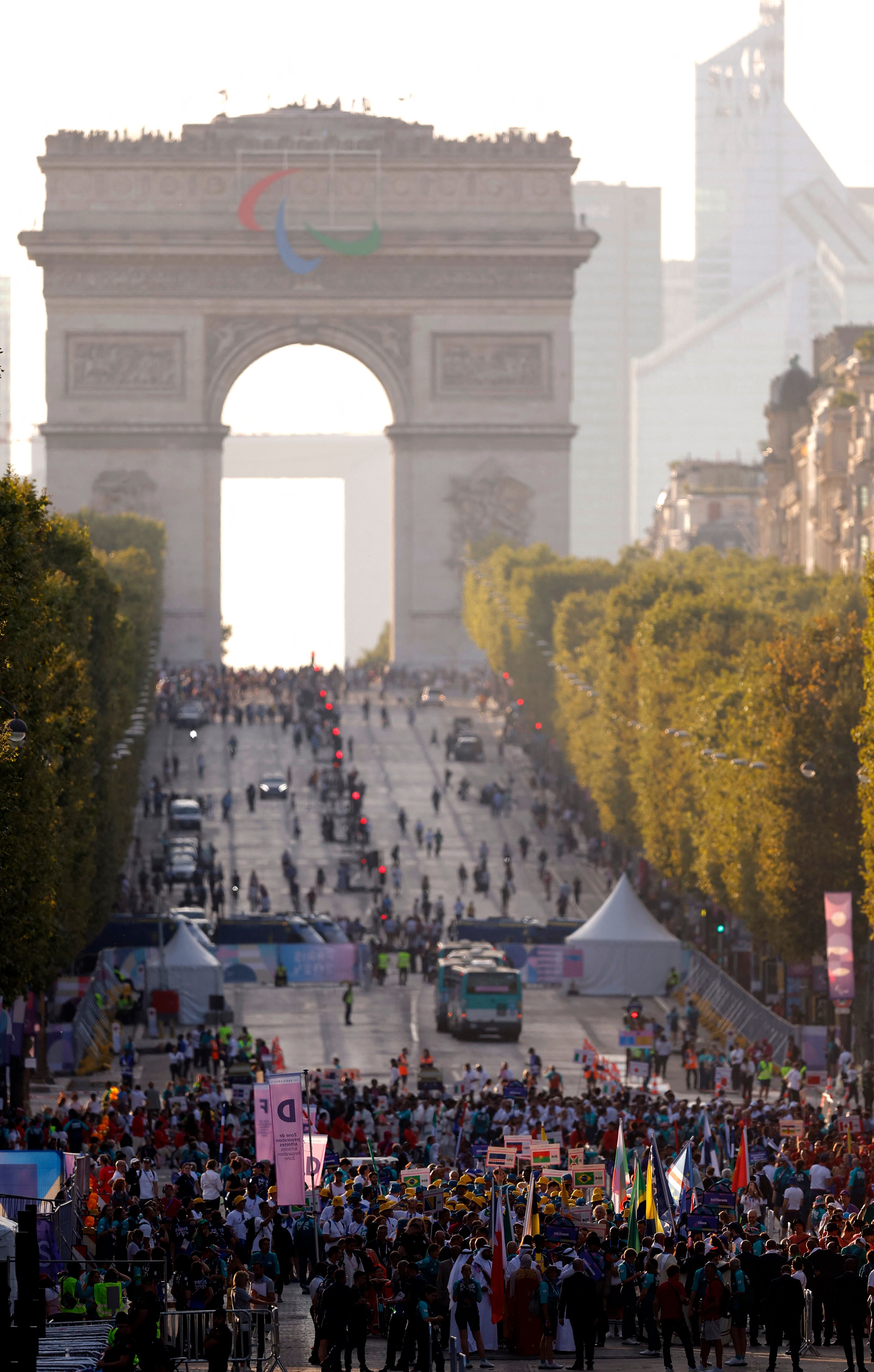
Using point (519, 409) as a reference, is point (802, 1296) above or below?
below

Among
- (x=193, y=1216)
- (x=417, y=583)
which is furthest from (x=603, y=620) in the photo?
(x=193, y=1216)

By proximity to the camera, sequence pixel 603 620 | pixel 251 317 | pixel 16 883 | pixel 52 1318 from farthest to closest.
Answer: pixel 251 317
pixel 603 620
pixel 16 883
pixel 52 1318

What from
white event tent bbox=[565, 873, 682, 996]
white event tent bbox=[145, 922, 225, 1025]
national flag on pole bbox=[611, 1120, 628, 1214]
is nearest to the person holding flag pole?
national flag on pole bbox=[611, 1120, 628, 1214]

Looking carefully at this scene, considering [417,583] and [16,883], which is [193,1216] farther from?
[417,583]

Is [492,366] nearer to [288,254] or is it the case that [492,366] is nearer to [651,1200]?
[288,254]

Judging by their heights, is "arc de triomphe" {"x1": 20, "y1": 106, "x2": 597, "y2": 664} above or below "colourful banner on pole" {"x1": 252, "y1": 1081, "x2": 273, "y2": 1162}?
above

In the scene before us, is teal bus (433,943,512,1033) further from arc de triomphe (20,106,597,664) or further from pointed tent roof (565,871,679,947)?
arc de triomphe (20,106,597,664)

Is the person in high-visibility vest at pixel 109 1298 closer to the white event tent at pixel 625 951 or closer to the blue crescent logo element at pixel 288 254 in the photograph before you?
the white event tent at pixel 625 951
